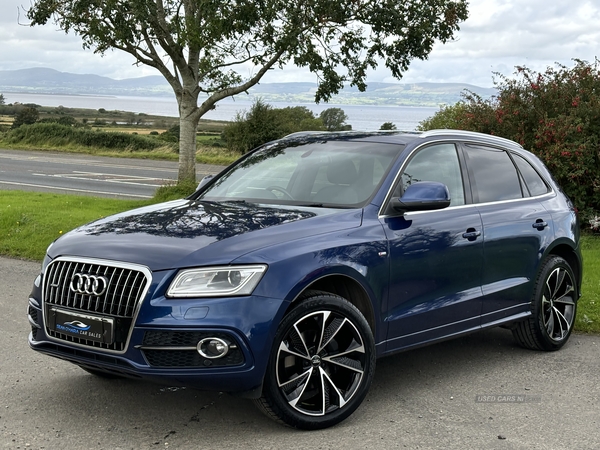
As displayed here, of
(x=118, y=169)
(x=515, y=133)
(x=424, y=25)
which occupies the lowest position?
(x=118, y=169)

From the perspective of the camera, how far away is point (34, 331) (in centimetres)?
491

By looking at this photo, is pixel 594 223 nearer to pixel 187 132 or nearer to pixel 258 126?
pixel 187 132

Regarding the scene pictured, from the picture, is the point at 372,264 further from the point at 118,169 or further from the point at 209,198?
the point at 118,169

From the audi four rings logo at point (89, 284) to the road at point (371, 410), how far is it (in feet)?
2.55

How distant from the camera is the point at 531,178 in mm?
6828

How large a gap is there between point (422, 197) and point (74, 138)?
40714 millimetres

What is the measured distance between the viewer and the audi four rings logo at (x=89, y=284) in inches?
176

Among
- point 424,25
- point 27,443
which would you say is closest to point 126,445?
point 27,443

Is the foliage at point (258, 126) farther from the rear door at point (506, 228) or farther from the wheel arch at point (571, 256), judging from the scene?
the rear door at point (506, 228)

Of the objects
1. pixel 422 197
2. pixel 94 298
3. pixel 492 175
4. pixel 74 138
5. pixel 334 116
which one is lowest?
pixel 74 138

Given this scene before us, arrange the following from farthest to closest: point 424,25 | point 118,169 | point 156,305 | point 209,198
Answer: point 118,169 → point 424,25 → point 209,198 → point 156,305

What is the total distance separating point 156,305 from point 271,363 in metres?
0.68

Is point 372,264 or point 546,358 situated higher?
point 372,264

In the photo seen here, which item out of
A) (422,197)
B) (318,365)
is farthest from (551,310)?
(318,365)
